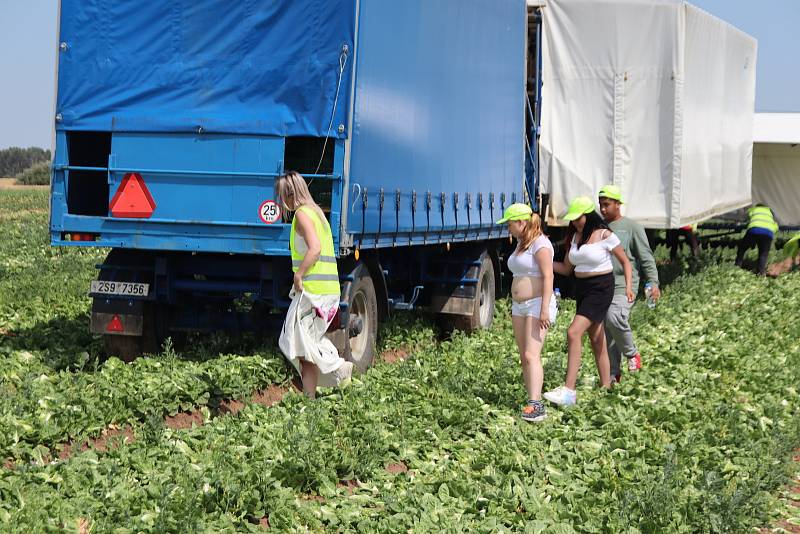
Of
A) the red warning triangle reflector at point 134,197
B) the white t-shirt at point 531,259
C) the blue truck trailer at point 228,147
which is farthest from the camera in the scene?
the red warning triangle reflector at point 134,197

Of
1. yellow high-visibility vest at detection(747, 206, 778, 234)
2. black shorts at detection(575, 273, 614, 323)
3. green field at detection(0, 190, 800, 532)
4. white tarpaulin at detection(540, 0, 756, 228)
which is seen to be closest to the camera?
green field at detection(0, 190, 800, 532)

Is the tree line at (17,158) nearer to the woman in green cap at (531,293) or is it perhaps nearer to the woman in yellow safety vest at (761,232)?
the woman in yellow safety vest at (761,232)

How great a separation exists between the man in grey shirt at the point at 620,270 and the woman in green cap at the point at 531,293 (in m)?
1.20

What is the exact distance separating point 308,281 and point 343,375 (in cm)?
97

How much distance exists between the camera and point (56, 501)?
6.12 m

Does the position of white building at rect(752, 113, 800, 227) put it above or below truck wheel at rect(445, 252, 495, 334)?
above

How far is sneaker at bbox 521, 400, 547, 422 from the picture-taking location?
894cm

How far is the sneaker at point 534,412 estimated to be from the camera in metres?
8.94

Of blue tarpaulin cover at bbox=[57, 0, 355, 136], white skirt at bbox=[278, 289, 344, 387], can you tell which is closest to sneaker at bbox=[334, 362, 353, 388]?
white skirt at bbox=[278, 289, 344, 387]

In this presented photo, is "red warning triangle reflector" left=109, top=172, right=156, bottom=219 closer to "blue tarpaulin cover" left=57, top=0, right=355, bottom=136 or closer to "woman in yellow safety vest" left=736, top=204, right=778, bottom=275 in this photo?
"blue tarpaulin cover" left=57, top=0, right=355, bottom=136

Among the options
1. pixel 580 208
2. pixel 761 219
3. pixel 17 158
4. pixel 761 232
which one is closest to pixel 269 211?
pixel 580 208

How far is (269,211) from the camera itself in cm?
1026

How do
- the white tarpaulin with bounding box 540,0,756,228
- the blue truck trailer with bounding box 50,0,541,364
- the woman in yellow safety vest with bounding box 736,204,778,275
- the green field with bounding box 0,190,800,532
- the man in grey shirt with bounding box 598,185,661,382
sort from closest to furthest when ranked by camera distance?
the green field with bounding box 0,190,800,532, the man in grey shirt with bounding box 598,185,661,382, the blue truck trailer with bounding box 50,0,541,364, the white tarpaulin with bounding box 540,0,756,228, the woman in yellow safety vest with bounding box 736,204,778,275

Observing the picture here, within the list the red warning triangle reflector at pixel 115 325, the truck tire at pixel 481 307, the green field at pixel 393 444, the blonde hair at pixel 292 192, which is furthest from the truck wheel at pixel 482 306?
the blonde hair at pixel 292 192
